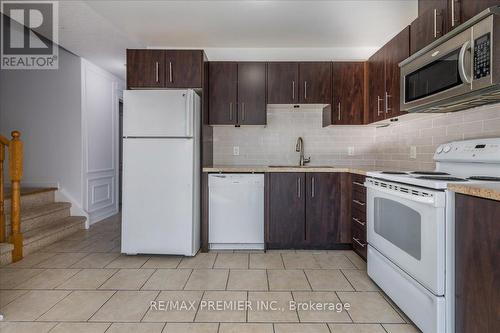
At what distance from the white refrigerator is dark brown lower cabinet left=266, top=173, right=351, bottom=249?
2.78ft

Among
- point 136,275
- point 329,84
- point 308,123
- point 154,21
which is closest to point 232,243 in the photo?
point 136,275

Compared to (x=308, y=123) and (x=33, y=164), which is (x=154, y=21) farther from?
(x=33, y=164)

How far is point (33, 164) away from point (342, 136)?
13.8 ft

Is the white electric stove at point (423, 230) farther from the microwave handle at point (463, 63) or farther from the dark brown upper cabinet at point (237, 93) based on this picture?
the dark brown upper cabinet at point (237, 93)

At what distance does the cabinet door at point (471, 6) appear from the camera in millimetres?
1689

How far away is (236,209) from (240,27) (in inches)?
76.3

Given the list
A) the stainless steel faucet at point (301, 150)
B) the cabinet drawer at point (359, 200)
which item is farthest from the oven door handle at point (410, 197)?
the stainless steel faucet at point (301, 150)

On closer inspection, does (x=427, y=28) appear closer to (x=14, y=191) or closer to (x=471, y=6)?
(x=471, y=6)

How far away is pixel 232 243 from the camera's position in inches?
130

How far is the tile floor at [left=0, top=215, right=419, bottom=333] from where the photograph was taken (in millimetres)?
1881

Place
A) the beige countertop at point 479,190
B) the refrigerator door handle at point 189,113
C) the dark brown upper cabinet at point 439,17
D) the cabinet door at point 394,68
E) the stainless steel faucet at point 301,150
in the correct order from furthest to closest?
the stainless steel faucet at point 301,150, the refrigerator door handle at point 189,113, the cabinet door at point 394,68, the dark brown upper cabinet at point 439,17, the beige countertop at point 479,190

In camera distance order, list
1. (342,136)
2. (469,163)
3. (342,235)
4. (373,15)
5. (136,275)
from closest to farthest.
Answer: (469,163) → (136,275) → (373,15) → (342,235) → (342,136)

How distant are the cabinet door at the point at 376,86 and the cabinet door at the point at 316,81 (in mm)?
441

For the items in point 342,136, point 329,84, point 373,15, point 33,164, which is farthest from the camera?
point 33,164
